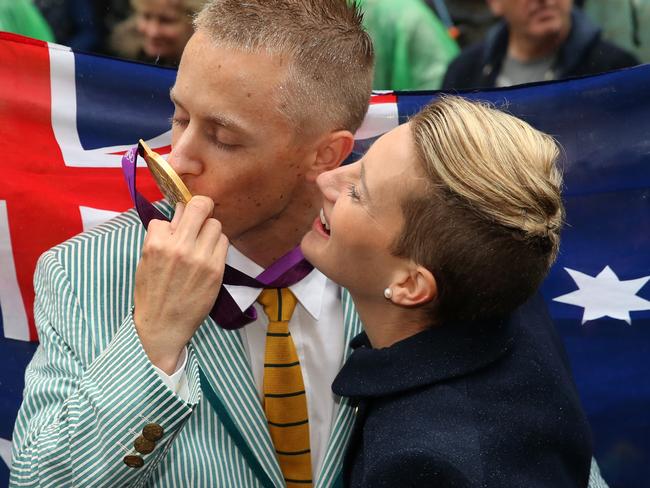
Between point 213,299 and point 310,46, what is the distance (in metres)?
0.75

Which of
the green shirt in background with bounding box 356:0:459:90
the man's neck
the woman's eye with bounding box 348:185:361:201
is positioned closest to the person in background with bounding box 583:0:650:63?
the man's neck

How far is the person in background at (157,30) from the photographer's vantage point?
13.9 ft

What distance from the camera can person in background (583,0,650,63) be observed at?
4.23 m

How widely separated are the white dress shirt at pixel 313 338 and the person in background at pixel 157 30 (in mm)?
1965

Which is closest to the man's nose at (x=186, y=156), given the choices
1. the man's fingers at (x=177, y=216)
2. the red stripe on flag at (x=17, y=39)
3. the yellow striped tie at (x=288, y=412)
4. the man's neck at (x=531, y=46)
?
the man's fingers at (x=177, y=216)

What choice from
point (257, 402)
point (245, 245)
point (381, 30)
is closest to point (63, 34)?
point (381, 30)

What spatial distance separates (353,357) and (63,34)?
2.92 metres

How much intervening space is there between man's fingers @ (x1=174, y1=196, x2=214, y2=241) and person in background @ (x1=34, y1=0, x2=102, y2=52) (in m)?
2.52

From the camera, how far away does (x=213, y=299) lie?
213cm

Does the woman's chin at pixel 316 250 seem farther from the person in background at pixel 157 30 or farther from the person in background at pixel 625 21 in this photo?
the person in background at pixel 625 21

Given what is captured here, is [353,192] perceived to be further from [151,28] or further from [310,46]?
[151,28]

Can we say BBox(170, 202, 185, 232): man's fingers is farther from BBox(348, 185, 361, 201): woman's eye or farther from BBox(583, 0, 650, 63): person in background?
BBox(583, 0, 650, 63): person in background

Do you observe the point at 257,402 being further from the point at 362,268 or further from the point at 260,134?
the point at 260,134

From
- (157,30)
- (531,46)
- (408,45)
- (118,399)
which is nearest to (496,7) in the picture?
(531,46)
